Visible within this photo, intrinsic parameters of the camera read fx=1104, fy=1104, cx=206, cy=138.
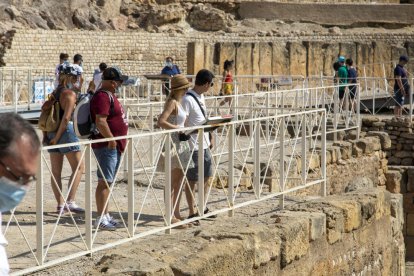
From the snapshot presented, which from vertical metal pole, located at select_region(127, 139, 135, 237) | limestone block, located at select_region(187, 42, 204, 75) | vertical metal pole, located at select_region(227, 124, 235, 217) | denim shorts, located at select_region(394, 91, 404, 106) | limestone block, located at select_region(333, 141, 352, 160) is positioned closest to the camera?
vertical metal pole, located at select_region(127, 139, 135, 237)

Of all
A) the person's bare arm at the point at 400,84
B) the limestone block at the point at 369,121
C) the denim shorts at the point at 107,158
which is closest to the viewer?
the denim shorts at the point at 107,158

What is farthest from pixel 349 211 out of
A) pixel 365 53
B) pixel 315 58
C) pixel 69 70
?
pixel 365 53

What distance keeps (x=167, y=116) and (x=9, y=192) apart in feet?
16.7

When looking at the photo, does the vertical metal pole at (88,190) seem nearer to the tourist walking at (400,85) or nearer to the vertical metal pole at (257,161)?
the vertical metal pole at (257,161)

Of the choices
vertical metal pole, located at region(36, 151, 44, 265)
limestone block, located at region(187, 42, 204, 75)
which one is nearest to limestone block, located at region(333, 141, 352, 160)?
vertical metal pole, located at region(36, 151, 44, 265)

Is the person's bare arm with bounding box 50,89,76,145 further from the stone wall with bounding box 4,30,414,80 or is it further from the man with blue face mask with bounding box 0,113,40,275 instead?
the stone wall with bounding box 4,30,414,80

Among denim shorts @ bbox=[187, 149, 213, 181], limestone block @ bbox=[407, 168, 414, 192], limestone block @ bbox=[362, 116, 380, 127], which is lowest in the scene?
limestone block @ bbox=[407, 168, 414, 192]

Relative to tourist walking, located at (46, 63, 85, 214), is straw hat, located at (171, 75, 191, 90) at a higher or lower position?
higher

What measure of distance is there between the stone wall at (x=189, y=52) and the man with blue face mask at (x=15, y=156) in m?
29.2

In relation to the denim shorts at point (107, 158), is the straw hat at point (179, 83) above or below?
above

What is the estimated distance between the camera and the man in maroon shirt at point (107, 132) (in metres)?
7.74

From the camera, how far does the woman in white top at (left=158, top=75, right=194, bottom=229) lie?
26.8 feet

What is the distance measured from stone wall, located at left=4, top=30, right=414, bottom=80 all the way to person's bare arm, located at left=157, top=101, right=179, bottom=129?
79.1 feet

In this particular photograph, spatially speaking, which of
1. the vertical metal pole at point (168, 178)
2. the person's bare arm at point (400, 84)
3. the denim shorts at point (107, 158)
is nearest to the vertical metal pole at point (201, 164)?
the vertical metal pole at point (168, 178)
